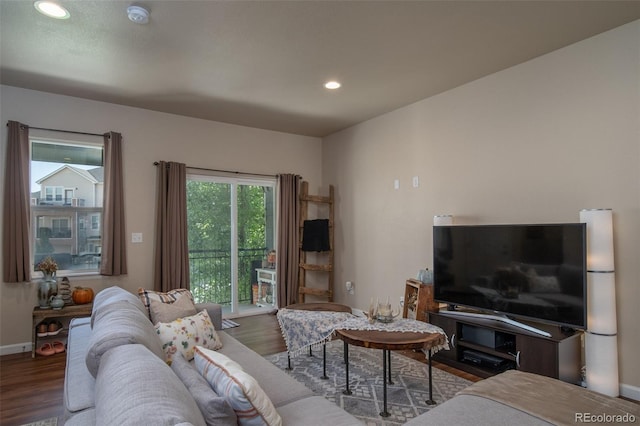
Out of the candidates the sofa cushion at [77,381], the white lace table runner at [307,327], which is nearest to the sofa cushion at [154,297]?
the sofa cushion at [77,381]

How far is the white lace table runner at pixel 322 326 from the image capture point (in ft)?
9.09

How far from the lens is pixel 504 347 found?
3.18 m

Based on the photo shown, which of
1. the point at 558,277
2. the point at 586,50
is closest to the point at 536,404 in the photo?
the point at 558,277

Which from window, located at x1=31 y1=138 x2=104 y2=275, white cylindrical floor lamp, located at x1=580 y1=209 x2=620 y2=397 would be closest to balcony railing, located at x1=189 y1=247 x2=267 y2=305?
window, located at x1=31 y1=138 x2=104 y2=275

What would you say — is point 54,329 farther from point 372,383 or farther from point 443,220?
point 443,220

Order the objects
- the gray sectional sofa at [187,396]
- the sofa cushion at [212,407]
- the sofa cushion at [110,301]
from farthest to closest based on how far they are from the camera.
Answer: the sofa cushion at [110,301], the sofa cushion at [212,407], the gray sectional sofa at [187,396]

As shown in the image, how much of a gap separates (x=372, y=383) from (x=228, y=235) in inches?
123

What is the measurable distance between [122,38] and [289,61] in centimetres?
133

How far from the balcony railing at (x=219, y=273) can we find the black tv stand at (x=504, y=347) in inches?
113

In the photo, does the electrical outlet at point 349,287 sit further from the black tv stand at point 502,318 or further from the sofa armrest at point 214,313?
the sofa armrest at point 214,313

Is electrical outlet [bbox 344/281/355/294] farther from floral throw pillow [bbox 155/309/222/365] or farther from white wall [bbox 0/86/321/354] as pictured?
floral throw pillow [bbox 155/309/222/365]

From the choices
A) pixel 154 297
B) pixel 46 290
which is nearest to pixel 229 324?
pixel 46 290

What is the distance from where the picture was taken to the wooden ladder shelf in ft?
18.5

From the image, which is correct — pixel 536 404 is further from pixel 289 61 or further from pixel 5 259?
pixel 5 259
